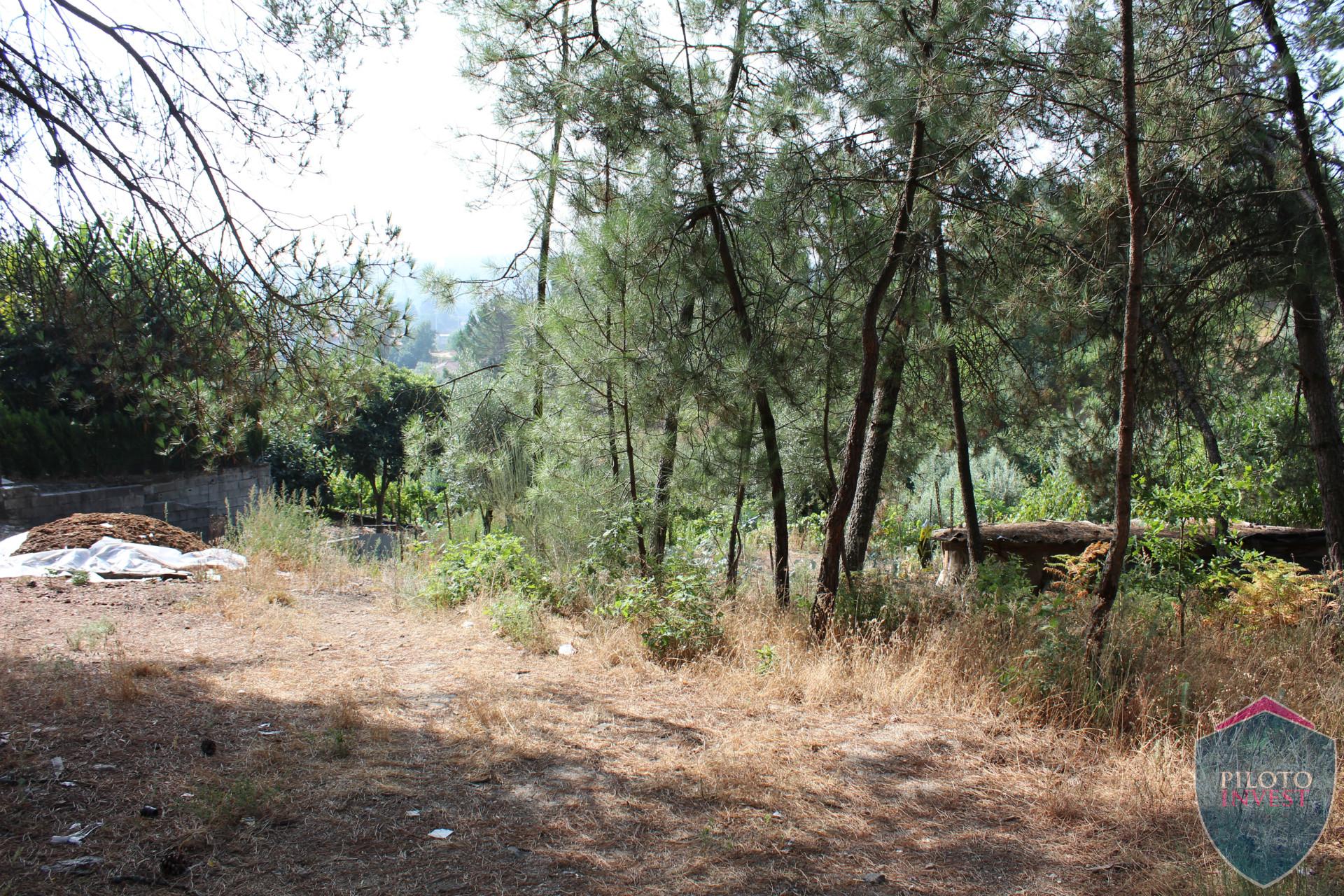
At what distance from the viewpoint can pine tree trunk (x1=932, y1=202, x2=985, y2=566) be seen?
6.05 meters

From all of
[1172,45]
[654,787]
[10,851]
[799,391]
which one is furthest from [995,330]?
[10,851]

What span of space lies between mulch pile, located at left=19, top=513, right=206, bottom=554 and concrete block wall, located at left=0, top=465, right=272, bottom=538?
1.85m

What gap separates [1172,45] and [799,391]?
301 centimetres

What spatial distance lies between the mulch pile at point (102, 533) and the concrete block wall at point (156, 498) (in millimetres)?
1855

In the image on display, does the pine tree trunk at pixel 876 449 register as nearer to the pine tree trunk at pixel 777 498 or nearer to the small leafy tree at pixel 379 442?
the pine tree trunk at pixel 777 498

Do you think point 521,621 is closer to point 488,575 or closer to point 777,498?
point 488,575

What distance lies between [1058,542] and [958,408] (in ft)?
7.73

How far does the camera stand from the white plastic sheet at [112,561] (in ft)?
23.8

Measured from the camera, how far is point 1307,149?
185 inches

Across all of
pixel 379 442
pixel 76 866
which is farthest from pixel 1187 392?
pixel 379 442

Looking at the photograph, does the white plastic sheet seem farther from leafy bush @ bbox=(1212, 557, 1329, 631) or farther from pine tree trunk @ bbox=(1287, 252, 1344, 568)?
pine tree trunk @ bbox=(1287, 252, 1344, 568)

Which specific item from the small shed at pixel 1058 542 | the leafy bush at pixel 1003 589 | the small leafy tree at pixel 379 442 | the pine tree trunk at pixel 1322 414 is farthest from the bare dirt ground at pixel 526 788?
the small leafy tree at pixel 379 442

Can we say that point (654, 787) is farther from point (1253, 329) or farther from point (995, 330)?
point (1253, 329)

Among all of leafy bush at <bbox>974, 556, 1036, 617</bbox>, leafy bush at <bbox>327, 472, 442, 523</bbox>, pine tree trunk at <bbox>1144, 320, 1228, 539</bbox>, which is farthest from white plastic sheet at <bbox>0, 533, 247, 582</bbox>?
leafy bush at <bbox>327, 472, 442, 523</bbox>
